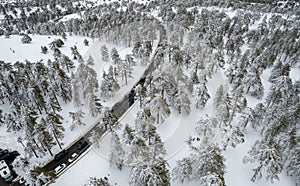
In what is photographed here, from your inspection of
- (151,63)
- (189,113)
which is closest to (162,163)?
(189,113)

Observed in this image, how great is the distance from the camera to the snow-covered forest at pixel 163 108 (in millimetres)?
32531

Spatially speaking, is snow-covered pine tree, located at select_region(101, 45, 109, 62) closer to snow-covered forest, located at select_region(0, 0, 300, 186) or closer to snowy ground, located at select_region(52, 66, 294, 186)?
snow-covered forest, located at select_region(0, 0, 300, 186)

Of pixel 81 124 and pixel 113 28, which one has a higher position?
pixel 113 28

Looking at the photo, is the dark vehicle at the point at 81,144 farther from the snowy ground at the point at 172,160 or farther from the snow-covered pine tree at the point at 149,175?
the snow-covered pine tree at the point at 149,175

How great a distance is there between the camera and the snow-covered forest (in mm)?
32531

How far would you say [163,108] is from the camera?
141 feet

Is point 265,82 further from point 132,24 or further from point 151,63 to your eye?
point 132,24

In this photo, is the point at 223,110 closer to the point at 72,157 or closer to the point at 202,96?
the point at 202,96

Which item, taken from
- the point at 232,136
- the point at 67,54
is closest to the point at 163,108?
the point at 232,136

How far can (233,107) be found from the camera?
42781 millimetres

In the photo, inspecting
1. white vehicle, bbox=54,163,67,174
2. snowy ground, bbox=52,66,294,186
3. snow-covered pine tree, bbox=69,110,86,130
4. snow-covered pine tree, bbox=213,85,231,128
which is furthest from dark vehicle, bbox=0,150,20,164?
snow-covered pine tree, bbox=213,85,231,128

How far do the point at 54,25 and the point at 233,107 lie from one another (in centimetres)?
10055

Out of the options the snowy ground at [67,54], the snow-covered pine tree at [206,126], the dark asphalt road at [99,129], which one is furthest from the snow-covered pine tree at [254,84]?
the snowy ground at [67,54]

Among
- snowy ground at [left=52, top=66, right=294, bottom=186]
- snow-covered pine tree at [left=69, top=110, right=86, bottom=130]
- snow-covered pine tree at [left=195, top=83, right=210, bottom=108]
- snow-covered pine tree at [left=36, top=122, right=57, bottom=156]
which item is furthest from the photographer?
snow-covered pine tree at [left=195, top=83, right=210, bottom=108]
